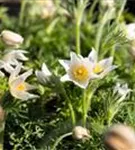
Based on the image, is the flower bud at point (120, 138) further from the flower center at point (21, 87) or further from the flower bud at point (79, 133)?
the flower center at point (21, 87)

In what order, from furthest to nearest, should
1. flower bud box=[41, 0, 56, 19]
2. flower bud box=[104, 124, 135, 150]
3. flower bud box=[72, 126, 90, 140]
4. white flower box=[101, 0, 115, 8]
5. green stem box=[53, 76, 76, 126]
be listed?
flower bud box=[41, 0, 56, 19] → white flower box=[101, 0, 115, 8] → green stem box=[53, 76, 76, 126] → flower bud box=[72, 126, 90, 140] → flower bud box=[104, 124, 135, 150]

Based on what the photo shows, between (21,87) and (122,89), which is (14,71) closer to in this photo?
(21,87)

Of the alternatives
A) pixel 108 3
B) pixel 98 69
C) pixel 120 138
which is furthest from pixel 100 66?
pixel 108 3

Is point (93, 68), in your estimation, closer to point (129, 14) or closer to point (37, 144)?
point (37, 144)

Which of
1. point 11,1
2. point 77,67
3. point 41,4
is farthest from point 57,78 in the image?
point 11,1

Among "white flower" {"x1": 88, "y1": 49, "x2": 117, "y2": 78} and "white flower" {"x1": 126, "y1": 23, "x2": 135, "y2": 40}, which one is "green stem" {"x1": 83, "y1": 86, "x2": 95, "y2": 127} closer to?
"white flower" {"x1": 88, "y1": 49, "x2": 117, "y2": 78}

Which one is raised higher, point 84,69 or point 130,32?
point 130,32

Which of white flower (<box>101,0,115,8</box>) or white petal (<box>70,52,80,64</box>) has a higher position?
white flower (<box>101,0,115,8</box>)

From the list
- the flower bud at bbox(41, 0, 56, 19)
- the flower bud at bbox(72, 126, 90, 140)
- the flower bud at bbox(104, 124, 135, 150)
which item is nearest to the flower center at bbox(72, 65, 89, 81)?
the flower bud at bbox(72, 126, 90, 140)
